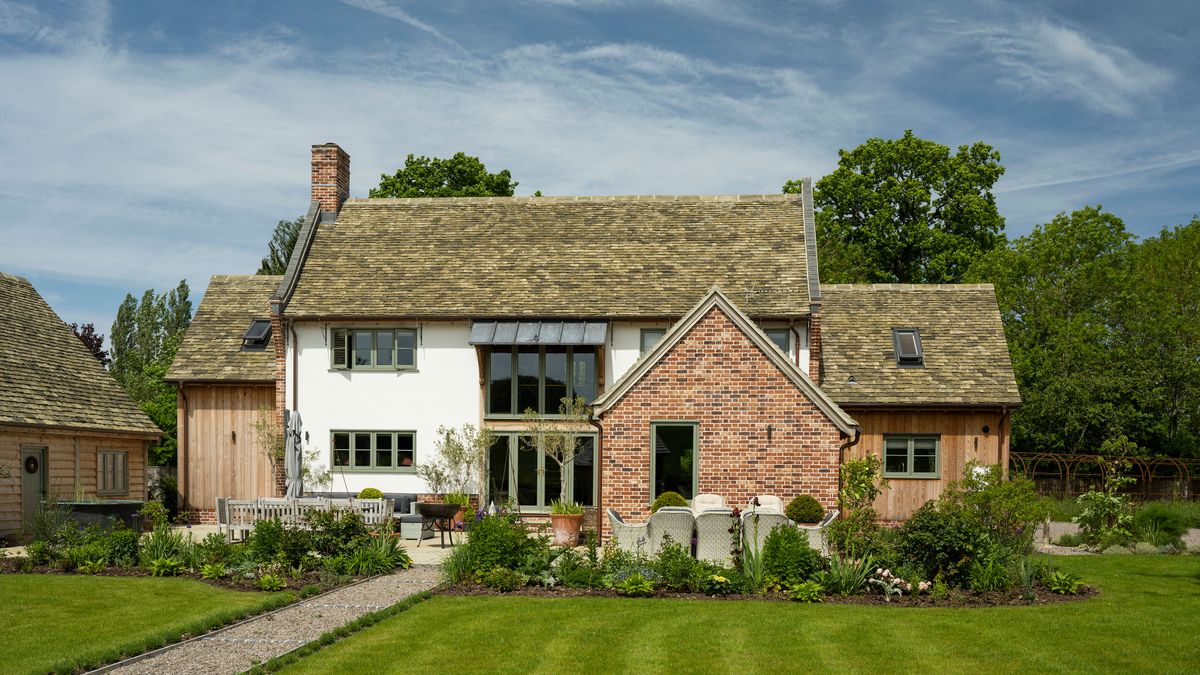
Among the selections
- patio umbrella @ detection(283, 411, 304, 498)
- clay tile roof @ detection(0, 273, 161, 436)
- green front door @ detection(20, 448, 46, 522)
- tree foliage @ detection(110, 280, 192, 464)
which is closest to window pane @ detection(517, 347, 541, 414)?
patio umbrella @ detection(283, 411, 304, 498)

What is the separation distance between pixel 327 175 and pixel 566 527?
14.3 m

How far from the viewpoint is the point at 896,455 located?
2739cm

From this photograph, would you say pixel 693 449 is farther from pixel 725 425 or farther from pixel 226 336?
pixel 226 336

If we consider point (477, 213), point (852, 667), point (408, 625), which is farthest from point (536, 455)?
point (852, 667)

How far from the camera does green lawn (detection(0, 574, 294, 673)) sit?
11.3 meters

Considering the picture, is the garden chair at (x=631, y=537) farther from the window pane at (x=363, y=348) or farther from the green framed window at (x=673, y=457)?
the window pane at (x=363, y=348)

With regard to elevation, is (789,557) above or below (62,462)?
below

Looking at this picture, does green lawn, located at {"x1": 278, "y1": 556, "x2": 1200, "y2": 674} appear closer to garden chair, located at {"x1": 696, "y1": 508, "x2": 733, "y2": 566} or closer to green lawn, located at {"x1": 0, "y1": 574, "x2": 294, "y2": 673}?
green lawn, located at {"x1": 0, "y1": 574, "x2": 294, "y2": 673}

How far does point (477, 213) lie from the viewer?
3145 centimetres

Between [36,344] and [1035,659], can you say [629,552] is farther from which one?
[36,344]

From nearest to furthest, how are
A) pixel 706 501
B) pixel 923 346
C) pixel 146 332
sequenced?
pixel 706 501, pixel 923 346, pixel 146 332

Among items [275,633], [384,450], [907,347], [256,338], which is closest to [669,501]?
[275,633]

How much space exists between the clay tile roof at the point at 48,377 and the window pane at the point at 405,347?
22.6 feet

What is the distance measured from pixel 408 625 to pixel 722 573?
462cm
